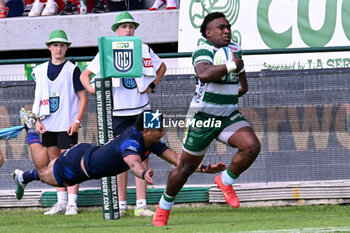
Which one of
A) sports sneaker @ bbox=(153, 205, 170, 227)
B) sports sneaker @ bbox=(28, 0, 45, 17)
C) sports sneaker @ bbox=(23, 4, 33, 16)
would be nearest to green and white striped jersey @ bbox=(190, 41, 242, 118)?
sports sneaker @ bbox=(153, 205, 170, 227)

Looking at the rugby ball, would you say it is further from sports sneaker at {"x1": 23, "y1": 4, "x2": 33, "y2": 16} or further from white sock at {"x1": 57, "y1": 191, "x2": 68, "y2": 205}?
sports sneaker at {"x1": 23, "y1": 4, "x2": 33, "y2": 16}

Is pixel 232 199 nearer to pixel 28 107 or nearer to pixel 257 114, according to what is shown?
pixel 257 114

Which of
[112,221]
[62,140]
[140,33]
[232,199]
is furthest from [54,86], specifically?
[140,33]

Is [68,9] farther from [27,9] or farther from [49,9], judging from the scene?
[27,9]

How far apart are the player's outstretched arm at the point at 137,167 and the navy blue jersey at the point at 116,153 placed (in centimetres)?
9

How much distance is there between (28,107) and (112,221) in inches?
117

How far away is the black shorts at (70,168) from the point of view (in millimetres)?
10234

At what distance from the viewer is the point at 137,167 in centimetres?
896

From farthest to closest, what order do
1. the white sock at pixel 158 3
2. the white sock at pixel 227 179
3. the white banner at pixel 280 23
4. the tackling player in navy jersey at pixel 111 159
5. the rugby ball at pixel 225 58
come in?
the white sock at pixel 158 3, the white banner at pixel 280 23, the white sock at pixel 227 179, the rugby ball at pixel 225 58, the tackling player in navy jersey at pixel 111 159

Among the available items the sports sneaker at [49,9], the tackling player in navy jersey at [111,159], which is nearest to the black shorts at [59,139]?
the tackling player in navy jersey at [111,159]

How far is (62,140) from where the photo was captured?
12133mm

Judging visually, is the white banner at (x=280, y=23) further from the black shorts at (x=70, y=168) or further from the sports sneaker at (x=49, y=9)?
the black shorts at (x=70, y=168)

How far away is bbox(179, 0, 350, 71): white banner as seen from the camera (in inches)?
572

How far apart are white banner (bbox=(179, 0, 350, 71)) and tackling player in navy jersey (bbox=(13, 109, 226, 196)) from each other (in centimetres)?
501
